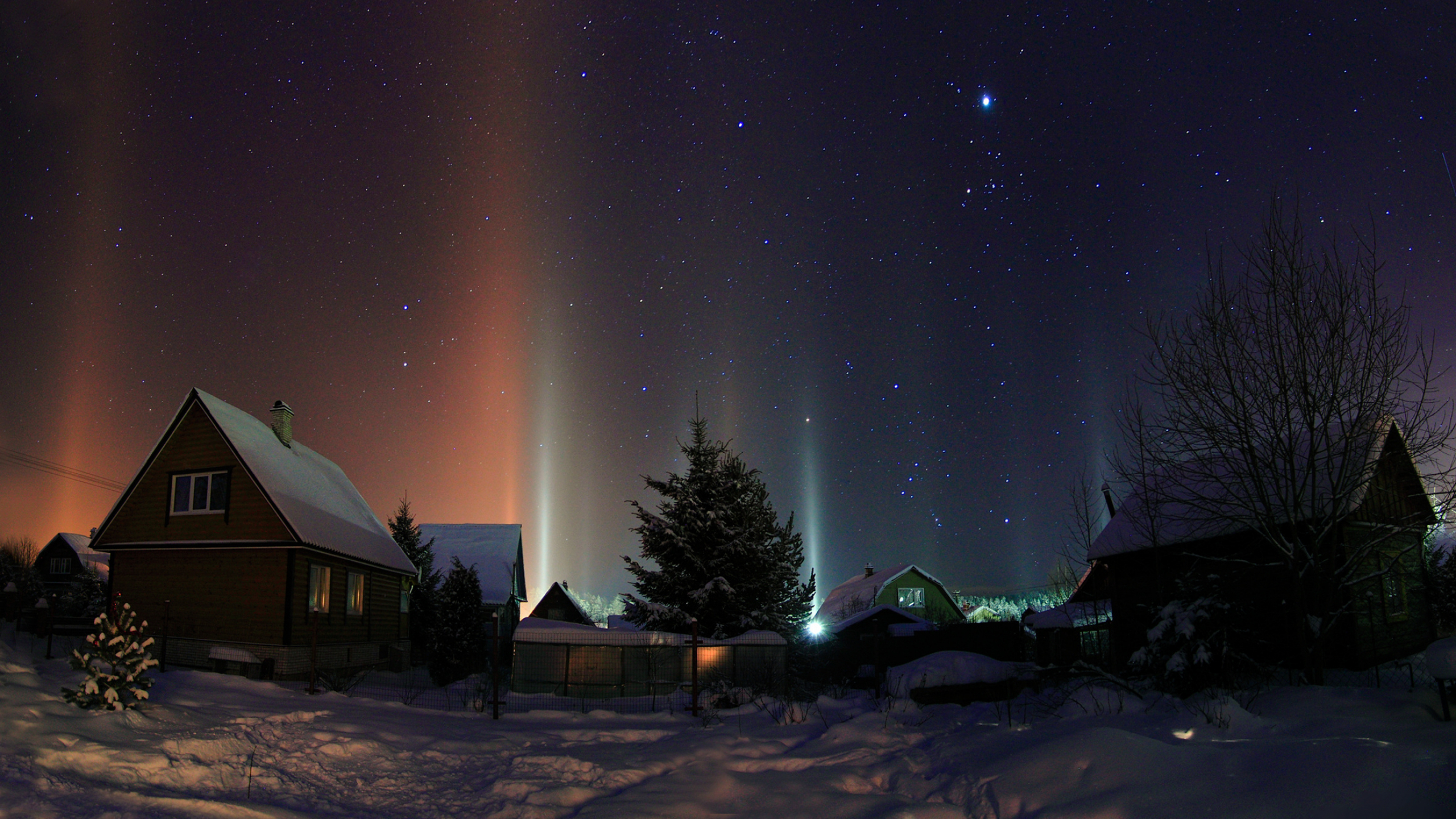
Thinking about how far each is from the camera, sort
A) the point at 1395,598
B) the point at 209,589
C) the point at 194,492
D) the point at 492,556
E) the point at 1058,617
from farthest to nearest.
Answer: the point at 492,556
the point at 1058,617
the point at 194,492
the point at 209,589
the point at 1395,598

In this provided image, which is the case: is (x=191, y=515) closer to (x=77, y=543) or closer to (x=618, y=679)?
(x=618, y=679)

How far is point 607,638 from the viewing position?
64.9 ft

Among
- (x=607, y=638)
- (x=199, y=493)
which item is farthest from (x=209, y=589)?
(x=607, y=638)

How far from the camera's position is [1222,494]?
18391 millimetres

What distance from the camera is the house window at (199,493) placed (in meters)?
22.9

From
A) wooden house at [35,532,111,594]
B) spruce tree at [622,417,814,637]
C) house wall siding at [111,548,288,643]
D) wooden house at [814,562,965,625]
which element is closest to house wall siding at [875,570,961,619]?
wooden house at [814,562,965,625]

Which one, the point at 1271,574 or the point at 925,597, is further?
the point at 925,597

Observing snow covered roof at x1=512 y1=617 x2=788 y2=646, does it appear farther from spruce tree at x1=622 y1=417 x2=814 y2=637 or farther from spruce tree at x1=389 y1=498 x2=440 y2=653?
spruce tree at x1=389 y1=498 x2=440 y2=653

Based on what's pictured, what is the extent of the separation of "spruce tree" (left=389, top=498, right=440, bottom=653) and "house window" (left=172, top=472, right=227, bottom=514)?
11.5m

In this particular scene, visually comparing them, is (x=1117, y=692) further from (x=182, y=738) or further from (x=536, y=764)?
(x=182, y=738)

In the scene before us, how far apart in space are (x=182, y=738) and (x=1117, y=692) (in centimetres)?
1346

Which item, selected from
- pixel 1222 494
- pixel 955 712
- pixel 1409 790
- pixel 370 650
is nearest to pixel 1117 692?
pixel 955 712

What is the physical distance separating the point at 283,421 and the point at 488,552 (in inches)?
895

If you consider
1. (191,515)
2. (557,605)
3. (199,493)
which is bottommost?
(557,605)
